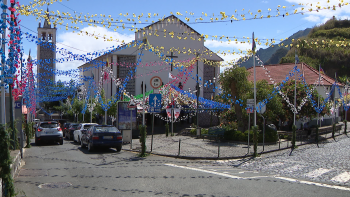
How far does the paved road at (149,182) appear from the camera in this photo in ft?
26.7

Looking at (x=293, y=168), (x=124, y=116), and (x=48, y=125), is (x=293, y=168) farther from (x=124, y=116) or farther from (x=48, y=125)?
(x=48, y=125)

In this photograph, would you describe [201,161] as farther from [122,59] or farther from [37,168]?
[122,59]

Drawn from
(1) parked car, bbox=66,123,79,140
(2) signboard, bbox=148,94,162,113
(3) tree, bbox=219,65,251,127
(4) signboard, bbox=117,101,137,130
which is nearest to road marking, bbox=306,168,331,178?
(2) signboard, bbox=148,94,162,113

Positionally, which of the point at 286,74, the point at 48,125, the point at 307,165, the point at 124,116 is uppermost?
the point at 286,74

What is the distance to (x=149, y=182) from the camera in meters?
9.23

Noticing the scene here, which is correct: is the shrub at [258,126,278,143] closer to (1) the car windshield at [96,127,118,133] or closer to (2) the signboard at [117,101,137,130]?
(2) the signboard at [117,101,137,130]

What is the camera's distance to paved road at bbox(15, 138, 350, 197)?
8125mm

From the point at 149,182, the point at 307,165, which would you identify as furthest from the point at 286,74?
the point at 149,182

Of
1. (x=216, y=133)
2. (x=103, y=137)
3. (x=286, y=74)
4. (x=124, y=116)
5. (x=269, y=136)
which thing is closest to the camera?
(x=103, y=137)

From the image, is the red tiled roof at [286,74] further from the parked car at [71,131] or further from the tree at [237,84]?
the parked car at [71,131]

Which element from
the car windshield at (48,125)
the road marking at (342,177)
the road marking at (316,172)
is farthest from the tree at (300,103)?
the car windshield at (48,125)

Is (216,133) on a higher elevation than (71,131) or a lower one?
higher

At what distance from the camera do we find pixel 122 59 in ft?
131

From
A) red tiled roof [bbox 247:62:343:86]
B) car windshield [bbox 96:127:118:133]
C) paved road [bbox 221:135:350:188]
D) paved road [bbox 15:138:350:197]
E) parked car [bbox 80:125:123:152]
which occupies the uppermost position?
red tiled roof [bbox 247:62:343:86]
